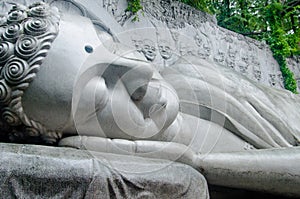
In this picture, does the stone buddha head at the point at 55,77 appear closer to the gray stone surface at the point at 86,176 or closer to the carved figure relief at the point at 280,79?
the gray stone surface at the point at 86,176

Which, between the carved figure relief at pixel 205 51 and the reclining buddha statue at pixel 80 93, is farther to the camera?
the carved figure relief at pixel 205 51

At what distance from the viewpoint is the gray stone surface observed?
794 mm

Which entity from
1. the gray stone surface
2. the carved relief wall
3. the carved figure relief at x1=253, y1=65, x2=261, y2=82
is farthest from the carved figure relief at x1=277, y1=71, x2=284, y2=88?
the gray stone surface

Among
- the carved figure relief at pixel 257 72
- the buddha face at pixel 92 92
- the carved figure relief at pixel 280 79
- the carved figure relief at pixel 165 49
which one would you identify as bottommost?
the carved figure relief at pixel 280 79

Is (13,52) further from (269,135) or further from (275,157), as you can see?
(269,135)

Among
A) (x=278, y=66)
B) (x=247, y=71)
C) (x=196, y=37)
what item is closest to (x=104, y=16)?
(x=196, y=37)

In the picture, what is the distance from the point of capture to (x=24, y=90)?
37.1 inches

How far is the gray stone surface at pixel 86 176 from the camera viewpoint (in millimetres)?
794

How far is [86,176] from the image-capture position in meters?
0.83

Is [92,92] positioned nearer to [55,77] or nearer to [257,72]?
[55,77]

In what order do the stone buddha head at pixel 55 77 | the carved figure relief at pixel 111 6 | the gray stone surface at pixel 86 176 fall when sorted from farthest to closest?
the carved figure relief at pixel 111 6 → the stone buddha head at pixel 55 77 → the gray stone surface at pixel 86 176

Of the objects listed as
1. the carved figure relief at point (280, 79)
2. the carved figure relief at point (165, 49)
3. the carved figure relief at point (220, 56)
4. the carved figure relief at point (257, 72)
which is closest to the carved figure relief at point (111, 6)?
the carved figure relief at point (165, 49)

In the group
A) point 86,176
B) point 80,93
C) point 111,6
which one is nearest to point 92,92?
point 80,93

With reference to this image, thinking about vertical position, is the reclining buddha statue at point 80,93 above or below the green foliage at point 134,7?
above
